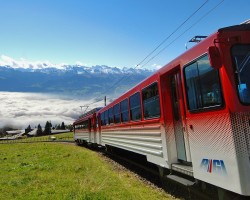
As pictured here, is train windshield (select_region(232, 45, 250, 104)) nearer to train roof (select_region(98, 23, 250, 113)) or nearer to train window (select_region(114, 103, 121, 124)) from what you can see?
train roof (select_region(98, 23, 250, 113))

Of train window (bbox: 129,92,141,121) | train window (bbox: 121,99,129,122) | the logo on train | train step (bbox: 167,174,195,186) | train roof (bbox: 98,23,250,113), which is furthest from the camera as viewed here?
train window (bbox: 121,99,129,122)

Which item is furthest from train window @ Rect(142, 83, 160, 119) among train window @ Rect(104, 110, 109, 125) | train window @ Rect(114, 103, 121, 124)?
train window @ Rect(104, 110, 109, 125)

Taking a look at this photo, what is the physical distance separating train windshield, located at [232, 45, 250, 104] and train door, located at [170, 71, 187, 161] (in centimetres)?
227

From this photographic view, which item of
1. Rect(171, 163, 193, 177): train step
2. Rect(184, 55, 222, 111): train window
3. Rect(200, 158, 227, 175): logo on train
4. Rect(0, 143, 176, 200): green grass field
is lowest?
Rect(0, 143, 176, 200): green grass field

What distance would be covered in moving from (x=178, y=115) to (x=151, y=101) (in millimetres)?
1713

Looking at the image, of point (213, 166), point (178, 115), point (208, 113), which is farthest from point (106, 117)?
point (213, 166)

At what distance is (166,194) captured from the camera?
9.41 meters

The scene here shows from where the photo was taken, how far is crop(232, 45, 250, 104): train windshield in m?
5.69

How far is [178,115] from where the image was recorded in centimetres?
874

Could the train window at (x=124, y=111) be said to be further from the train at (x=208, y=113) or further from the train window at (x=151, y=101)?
the train at (x=208, y=113)

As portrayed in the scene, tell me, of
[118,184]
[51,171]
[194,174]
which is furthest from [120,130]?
[194,174]

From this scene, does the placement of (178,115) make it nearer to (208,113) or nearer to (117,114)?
(208,113)

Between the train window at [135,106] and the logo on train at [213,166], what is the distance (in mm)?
5393

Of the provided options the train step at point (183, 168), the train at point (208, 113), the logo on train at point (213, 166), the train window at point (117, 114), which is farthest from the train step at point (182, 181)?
the train window at point (117, 114)
